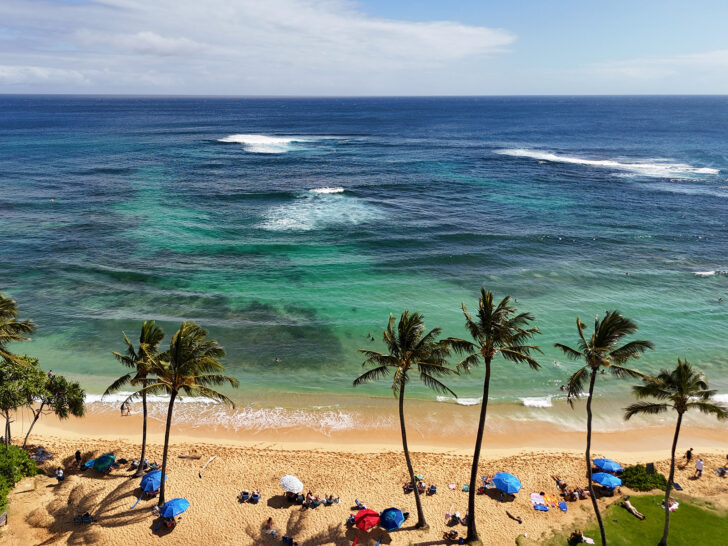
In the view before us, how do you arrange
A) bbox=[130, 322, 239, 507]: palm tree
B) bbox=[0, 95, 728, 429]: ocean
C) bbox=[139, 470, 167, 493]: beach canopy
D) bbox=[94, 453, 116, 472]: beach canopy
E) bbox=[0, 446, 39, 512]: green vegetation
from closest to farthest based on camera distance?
1. bbox=[130, 322, 239, 507]: palm tree
2. bbox=[0, 446, 39, 512]: green vegetation
3. bbox=[139, 470, 167, 493]: beach canopy
4. bbox=[94, 453, 116, 472]: beach canopy
5. bbox=[0, 95, 728, 429]: ocean

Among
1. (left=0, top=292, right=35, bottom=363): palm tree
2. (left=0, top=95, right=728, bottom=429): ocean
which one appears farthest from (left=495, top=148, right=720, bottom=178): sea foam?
(left=0, top=292, right=35, bottom=363): palm tree

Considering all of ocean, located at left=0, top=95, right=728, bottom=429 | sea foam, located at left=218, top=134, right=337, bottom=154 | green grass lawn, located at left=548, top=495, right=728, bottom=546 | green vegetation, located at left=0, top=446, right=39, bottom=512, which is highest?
sea foam, located at left=218, top=134, right=337, bottom=154

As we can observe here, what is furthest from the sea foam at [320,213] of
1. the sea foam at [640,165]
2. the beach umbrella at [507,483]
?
the sea foam at [640,165]

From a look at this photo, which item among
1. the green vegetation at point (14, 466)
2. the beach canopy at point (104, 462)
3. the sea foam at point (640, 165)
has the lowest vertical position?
the beach canopy at point (104, 462)

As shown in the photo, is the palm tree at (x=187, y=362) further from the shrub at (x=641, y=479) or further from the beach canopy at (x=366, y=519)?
the shrub at (x=641, y=479)

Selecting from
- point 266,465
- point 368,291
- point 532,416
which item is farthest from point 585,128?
point 266,465

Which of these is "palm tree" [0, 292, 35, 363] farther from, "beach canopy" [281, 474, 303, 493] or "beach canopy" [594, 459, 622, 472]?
"beach canopy" [594, 459, 622, 472]
